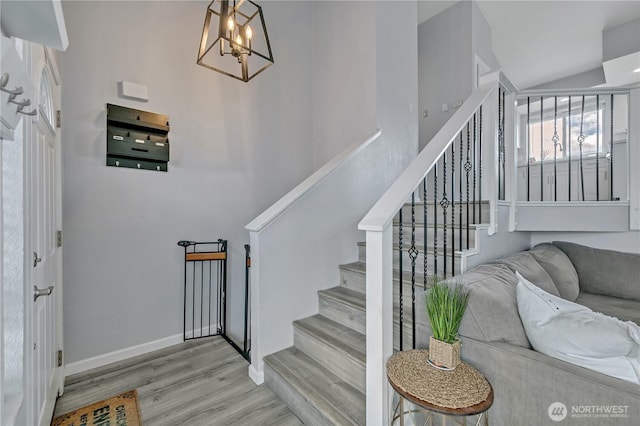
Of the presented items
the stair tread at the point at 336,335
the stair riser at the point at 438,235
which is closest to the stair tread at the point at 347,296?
the stair tread at the point at 336,335

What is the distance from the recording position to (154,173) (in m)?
2.54

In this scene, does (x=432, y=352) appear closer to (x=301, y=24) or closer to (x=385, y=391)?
(x=385, y=391)

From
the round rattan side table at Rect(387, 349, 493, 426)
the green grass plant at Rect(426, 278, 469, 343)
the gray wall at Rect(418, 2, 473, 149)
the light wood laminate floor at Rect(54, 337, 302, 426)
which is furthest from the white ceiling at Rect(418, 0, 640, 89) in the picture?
the light wood laminate floor at Rect(54, 337, 302, 426)

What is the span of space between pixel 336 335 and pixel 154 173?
198 centimetres

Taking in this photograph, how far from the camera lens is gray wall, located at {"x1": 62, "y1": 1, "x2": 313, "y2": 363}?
7.26ft

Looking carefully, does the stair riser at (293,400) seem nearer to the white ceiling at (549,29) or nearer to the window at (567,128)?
the white ceiling at (549,29)

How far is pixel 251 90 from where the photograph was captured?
3.12 metres

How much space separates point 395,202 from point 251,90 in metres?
2.30

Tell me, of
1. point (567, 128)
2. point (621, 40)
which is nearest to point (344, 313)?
point (567, 128)

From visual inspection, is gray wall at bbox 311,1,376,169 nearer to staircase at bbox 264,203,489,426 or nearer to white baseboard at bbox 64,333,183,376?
staircase at bbox 264,203,489,426

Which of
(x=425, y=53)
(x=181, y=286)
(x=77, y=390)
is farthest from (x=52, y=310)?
(x=425, y=53)

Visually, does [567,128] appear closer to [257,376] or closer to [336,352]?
[336,352]

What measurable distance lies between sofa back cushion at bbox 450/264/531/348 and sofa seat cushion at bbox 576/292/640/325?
4.03 ft

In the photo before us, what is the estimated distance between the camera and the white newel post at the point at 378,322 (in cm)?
139
